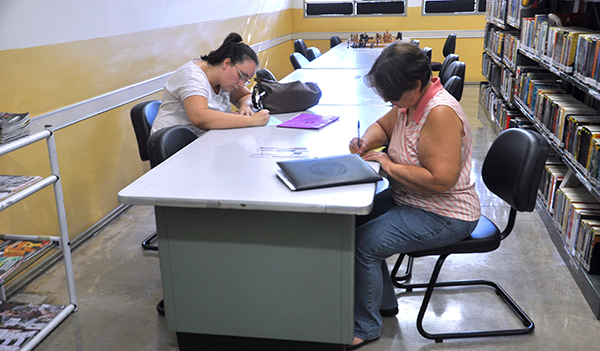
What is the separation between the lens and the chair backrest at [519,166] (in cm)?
178

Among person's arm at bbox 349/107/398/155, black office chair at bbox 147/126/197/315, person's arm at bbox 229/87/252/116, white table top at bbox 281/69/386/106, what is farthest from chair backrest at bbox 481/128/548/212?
person's arm at bbox 229/87/252/116

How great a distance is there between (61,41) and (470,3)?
283 inches

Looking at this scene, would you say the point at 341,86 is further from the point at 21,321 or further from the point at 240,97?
the point at 21,321

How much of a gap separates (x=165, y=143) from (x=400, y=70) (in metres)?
1.02

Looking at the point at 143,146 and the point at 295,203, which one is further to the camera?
the point at 143,146

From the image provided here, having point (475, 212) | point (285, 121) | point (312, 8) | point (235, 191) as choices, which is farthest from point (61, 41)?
point (312, 8)

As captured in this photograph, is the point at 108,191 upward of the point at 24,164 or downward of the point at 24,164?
downward

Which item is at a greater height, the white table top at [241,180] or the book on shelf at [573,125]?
the white table top at [241,180]

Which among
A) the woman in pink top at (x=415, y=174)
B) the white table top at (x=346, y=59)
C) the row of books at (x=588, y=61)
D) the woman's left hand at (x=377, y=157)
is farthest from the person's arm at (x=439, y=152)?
the white table top at (x=346, y=59)

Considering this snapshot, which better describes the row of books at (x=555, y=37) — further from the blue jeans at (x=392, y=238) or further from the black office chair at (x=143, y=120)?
the black office chair at (x=143, y=120)

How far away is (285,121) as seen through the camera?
2.56 m

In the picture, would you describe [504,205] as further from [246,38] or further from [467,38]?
[467,38]

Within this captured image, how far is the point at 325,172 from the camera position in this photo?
1675 millimetres

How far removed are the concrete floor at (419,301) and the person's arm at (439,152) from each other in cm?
73
